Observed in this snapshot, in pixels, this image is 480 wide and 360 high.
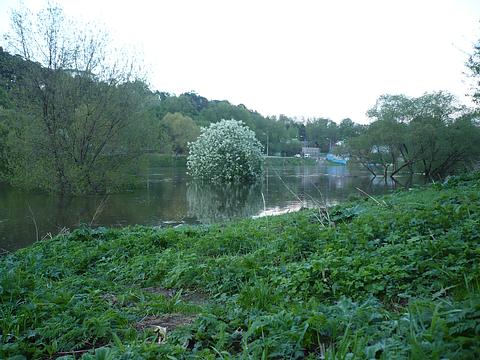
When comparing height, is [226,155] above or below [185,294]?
above

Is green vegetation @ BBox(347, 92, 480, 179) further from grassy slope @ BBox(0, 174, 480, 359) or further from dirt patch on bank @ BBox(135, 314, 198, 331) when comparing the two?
dirt patch on bank @ BBox(135, 314, 198, 331)

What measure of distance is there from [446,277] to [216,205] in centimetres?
1449

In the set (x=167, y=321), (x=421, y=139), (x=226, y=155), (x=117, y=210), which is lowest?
(x=117, y=210)

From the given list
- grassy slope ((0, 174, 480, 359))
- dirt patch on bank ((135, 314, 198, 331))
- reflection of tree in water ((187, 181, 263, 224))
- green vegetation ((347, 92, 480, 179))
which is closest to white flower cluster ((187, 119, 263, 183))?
reflection of tree in water ((187, 181, 263, 224))

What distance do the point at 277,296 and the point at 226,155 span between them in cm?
2579

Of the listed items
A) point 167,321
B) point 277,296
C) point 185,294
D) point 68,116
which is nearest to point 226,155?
point 68,116

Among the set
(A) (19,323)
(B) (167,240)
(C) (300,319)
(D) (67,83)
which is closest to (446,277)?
(C) (300,319)

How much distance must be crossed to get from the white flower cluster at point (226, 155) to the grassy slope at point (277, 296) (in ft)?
76.2

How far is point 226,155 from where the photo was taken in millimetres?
29188

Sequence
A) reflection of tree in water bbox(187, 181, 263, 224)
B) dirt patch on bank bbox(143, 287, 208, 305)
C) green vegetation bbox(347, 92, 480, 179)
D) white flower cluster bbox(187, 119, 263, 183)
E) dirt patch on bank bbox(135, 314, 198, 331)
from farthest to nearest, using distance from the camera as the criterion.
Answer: green vegetation bbox(347, 92, 480, 179) < white flower cluster bbox(187, 119, 263, 183) < reflection of tree in water bbox(187, 181, 263, 224) < dirt patch on bank bbox(143, 287, 208, 305) < dirt patch on bank bbox(135, 314, 198, 331)

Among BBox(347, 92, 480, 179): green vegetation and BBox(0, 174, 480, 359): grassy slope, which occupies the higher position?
BBox(347, 92, 480, 179): green vegetation

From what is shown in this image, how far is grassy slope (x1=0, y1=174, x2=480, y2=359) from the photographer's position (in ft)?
7.82

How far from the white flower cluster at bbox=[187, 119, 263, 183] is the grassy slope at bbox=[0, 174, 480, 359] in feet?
76.2

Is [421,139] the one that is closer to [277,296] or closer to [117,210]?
[117,210]
